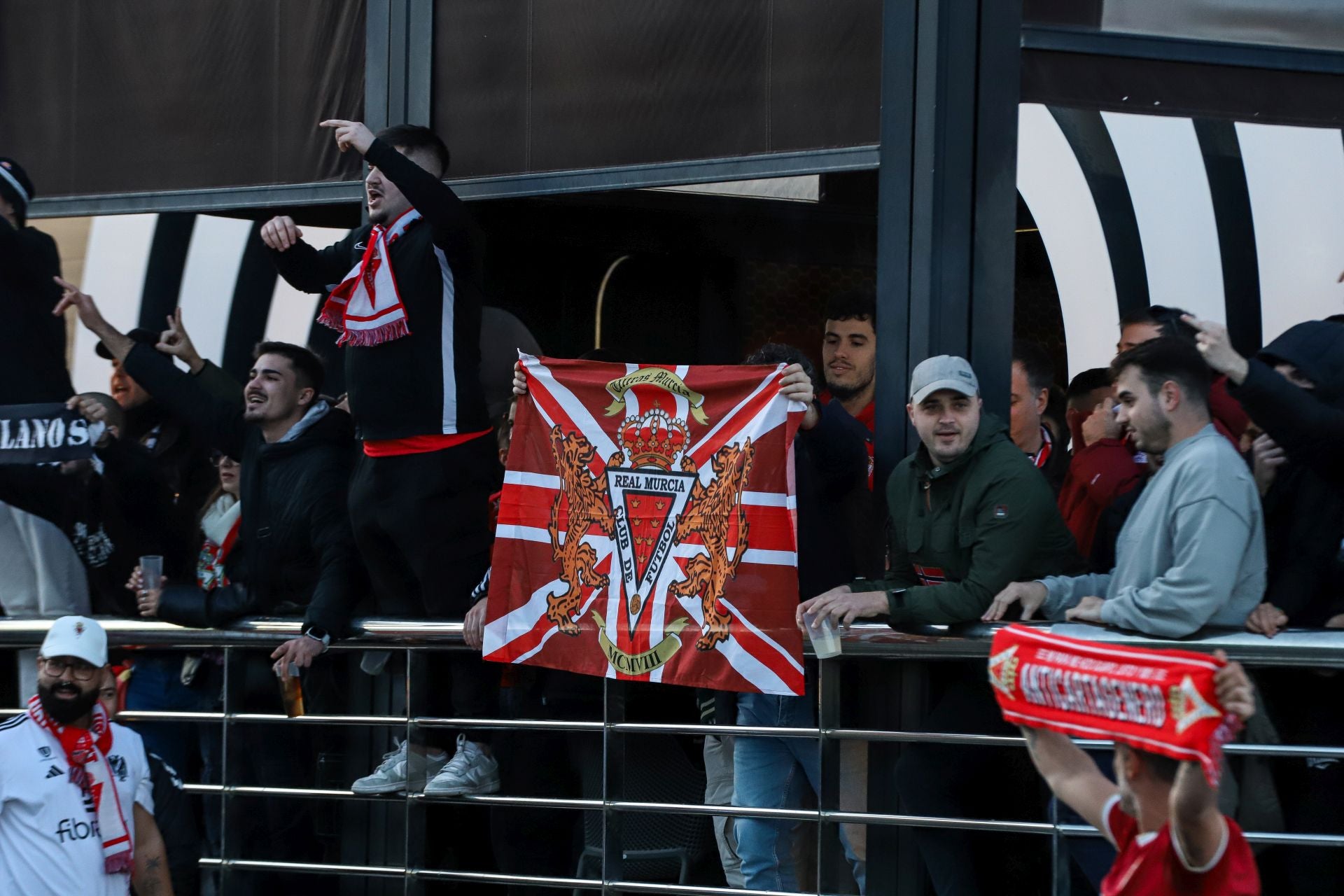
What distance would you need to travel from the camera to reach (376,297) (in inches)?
278

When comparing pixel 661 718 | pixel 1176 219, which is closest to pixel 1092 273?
pixel 1176 219

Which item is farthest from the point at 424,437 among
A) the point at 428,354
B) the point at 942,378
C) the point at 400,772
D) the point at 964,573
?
the point at 964,573

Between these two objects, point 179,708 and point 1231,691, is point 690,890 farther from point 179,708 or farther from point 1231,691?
point 1231,691

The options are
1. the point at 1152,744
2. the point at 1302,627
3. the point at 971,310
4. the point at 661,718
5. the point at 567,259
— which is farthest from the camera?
the point at 567,259

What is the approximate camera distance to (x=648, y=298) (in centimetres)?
983

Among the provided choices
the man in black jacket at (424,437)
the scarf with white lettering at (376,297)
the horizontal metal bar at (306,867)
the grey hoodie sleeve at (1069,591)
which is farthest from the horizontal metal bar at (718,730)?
the scarf with white lettering at (376,297)

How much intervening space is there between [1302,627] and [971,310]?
183 centimetres

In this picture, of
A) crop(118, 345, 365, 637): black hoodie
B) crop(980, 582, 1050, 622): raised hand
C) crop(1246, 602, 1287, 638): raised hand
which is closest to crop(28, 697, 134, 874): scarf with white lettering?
crop(118, 345, 365, 637): black hoodie

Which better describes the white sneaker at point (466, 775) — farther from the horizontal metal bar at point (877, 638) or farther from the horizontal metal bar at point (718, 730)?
the horizontal metal bar at point (718, 730)

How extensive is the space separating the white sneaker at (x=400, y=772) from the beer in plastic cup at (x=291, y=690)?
1.25 ft

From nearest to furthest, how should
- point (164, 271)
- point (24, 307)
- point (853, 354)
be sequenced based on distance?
point (853, 354) → point (24, 307) → point (164, 271)

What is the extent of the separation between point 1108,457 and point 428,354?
271cm

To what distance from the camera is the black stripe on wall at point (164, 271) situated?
9.21 m

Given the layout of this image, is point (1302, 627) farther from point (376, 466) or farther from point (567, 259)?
point (567, 259)
